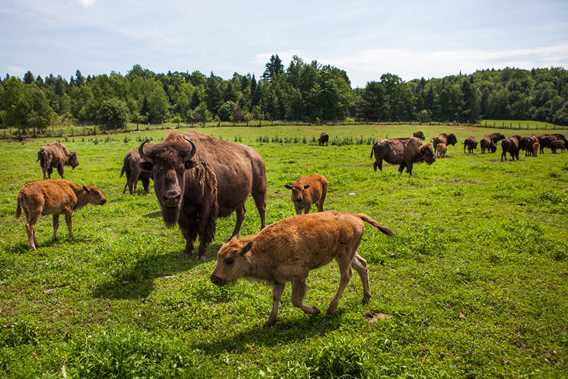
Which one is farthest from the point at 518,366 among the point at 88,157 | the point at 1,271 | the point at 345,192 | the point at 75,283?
the point at 88,157

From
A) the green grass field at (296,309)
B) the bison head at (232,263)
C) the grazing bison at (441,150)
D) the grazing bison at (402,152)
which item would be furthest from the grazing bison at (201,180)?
the grazing bison at (441,150)

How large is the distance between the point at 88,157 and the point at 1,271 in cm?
2712

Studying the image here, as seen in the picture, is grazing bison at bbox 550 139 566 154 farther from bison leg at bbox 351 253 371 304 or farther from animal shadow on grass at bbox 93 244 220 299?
animal shadow on grass at bbox 93 244 220 299

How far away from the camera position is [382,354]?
211 inches

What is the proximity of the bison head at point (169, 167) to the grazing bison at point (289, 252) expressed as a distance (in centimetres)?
263

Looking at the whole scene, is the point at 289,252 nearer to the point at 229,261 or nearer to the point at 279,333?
the point at 229,261

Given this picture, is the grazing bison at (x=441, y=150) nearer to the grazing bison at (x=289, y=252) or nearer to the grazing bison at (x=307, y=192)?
the grazing bison at (x=307, y=192)

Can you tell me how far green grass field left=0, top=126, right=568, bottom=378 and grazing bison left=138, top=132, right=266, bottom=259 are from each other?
0.89 metres

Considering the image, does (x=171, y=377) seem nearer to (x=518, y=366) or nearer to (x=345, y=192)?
(x=518, y=366)

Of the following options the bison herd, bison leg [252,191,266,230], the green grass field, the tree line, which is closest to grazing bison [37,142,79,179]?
the bison herd

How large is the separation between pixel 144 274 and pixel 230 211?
3.30 m

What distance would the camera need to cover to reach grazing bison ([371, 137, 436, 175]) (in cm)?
2442

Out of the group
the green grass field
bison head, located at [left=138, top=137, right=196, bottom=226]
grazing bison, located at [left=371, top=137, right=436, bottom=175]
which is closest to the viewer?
the green grass field

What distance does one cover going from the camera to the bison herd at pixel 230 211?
6.04 meters
